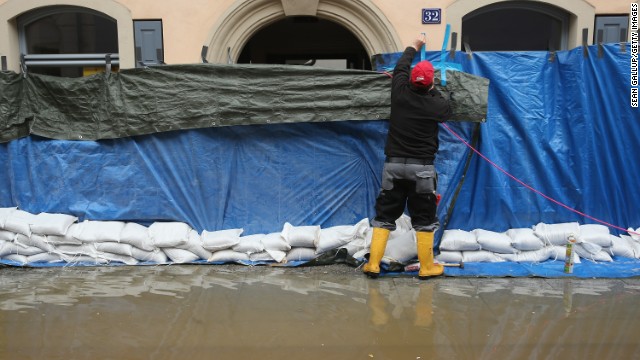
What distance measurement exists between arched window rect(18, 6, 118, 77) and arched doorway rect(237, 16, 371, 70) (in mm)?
3726

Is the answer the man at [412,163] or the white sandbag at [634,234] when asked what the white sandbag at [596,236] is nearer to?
the white sandbag at [634,234]

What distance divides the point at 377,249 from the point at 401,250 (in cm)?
34

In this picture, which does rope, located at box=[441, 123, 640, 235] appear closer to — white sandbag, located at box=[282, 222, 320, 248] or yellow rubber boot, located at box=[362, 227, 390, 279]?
yellow rubber boot, located at box=[362, 227, 390, 279]

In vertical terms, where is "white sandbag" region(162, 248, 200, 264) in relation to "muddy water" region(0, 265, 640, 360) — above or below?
above

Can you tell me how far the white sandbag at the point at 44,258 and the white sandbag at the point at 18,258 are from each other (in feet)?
0.09

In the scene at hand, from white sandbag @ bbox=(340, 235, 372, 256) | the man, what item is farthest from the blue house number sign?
white sandbag @ bbox=(340, 235, 372, 256)

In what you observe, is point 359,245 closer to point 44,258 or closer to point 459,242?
point 459,242

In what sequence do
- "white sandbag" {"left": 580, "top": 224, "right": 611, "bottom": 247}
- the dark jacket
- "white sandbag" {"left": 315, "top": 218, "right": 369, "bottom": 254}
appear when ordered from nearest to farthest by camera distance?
the dark jacket → "white sandbag" {"left": 580, "top": 224, "right": 611, "bottom": 247} → "white sandbag" {"left": 315, "top": 218, "right": 369, "bottom": 254}

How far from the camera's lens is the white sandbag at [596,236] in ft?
18.1

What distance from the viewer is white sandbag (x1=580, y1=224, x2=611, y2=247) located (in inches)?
218

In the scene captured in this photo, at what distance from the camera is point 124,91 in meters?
5.84

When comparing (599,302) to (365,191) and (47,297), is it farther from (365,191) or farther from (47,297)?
(47,297)

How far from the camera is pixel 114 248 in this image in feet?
18.6

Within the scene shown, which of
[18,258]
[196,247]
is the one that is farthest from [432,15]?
[18,258]
